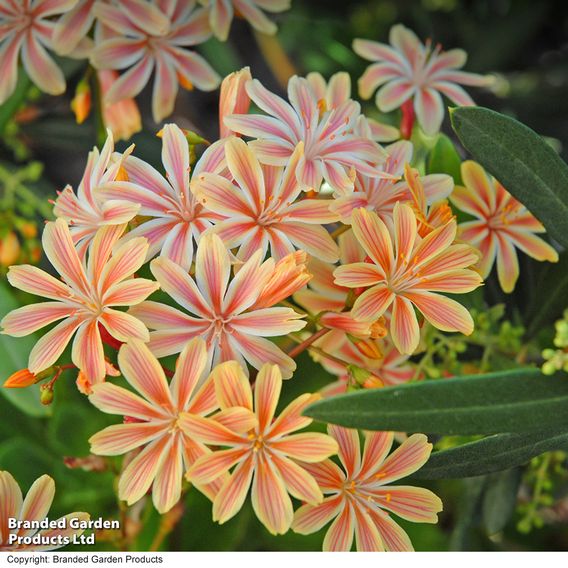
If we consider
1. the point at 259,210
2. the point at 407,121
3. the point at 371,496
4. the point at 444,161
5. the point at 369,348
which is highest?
the point at 407,121

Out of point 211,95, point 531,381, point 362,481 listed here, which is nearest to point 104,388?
point 362,481

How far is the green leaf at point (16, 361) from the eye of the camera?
862 millimetres

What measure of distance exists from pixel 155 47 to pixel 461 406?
26.3 inches

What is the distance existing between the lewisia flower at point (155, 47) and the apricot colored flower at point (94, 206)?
0.25 metres

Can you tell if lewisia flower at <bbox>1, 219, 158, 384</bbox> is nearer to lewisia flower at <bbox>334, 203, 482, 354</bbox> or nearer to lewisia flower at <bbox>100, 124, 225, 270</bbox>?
lewisia flower at <bbox>100, 124, 225, 270</bbox>

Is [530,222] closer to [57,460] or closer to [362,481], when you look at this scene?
[362,481]

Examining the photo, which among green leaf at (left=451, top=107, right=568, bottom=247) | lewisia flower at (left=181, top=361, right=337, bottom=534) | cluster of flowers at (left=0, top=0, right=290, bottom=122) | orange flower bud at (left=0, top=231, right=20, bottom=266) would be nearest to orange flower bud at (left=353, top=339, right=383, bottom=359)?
lewisia flower at (left=181, top=361, right=337, bottom=534)

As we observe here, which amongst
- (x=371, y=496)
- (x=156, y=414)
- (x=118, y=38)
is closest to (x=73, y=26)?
(x=118, y=38)

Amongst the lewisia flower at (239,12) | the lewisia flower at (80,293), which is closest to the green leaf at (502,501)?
the lewisia flower at (80,293)

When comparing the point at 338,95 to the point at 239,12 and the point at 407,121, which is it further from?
the point at 239,12

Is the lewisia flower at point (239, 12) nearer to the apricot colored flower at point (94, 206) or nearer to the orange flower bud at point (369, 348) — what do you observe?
the apricot colored flower at point (94, 206)

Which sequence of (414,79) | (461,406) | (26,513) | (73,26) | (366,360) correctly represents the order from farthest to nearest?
(414,79)
(73,26)
(366,360)
(26,513)
(461,406)

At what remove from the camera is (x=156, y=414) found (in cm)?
66

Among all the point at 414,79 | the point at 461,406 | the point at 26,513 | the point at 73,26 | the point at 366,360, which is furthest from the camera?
the point at 414,79
